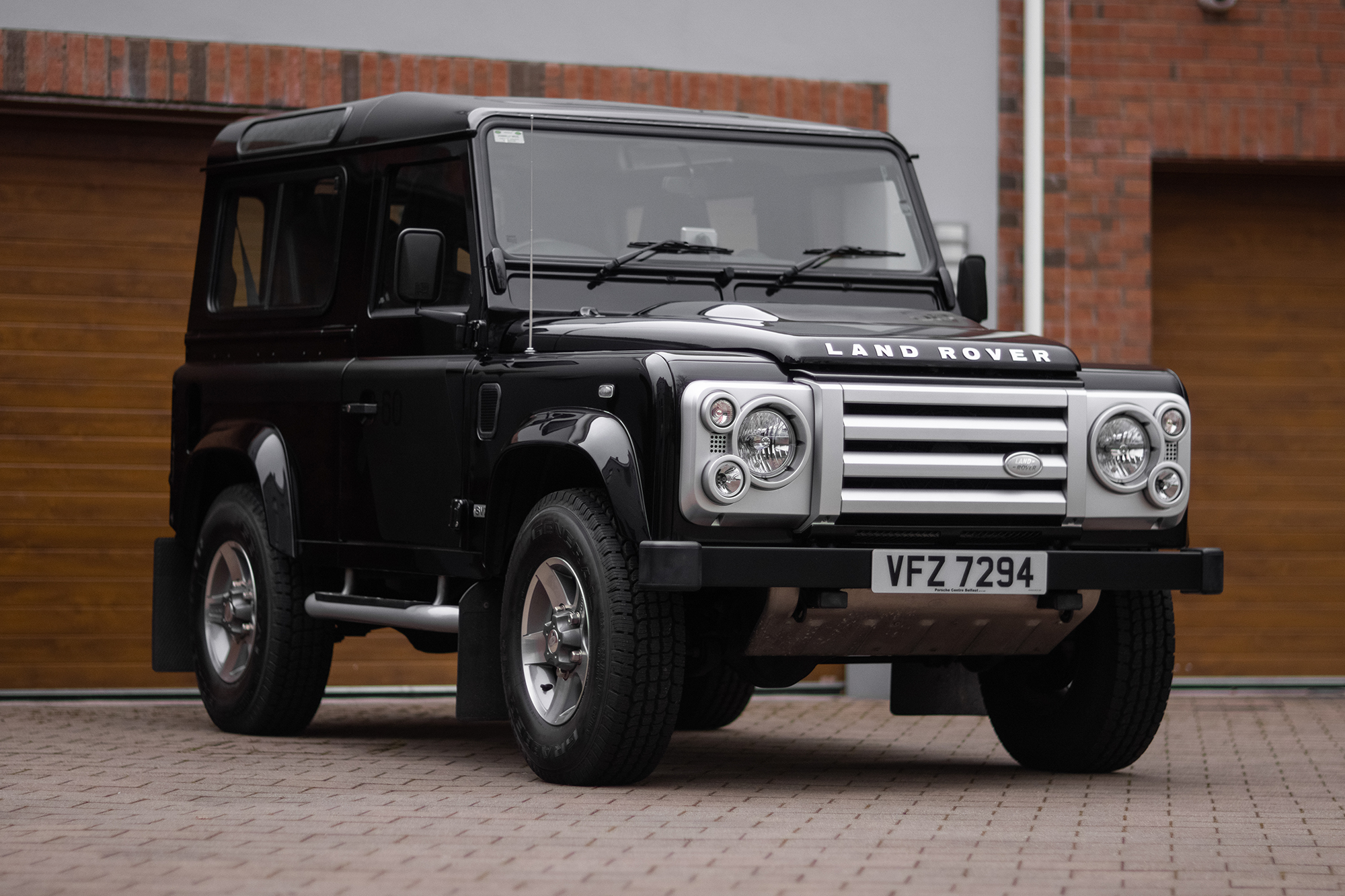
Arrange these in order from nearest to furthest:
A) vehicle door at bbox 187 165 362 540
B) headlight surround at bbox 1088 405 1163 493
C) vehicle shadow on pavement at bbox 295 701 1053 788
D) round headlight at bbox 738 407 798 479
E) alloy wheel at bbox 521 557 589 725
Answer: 1. round headlight at bbox 738 407 798 479
2. alloy wheel at bbox 521 557 589 725
3. headlight surround at bbox 1088 405 1163 493
4. vehicle shadow on pavement at bbox 295 701 1053 788
5. vehicle door at bbox 187 165 362 540

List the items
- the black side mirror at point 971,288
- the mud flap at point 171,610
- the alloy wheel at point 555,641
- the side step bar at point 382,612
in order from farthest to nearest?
1. the mud flap at point 171,610
2. the black side mirror at point 971,288
3. the side step bar at point 382,612
4. the alloy wheel at point 555,641

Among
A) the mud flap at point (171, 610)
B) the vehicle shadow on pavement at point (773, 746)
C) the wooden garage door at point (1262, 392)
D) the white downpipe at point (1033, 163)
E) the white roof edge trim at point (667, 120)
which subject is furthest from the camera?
the wooden garage door at point (1262, 392)

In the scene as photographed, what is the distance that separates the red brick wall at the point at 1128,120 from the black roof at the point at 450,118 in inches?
118

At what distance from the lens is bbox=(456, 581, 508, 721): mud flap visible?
7035 millimetres

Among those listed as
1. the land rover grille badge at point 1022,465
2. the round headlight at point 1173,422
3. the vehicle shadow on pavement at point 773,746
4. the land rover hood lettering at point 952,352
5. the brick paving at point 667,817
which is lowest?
the vehicle shadow on pavement at point 773,746

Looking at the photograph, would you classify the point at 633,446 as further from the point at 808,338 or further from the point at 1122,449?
the point at 1122,449

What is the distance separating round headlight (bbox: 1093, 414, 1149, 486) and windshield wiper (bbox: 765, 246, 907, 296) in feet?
4.49

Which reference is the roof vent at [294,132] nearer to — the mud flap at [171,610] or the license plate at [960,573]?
the mud flap at [171,610]

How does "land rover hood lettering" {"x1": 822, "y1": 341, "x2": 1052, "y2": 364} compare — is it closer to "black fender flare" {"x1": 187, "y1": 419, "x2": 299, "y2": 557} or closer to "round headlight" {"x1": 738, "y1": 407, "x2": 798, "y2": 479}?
"round headlight" {"x1": 738, "y1": 407, "x2": 798, "y2": 479}

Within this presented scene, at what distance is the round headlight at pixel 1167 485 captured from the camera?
6.80 metres

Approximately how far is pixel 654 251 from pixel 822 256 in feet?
2.24

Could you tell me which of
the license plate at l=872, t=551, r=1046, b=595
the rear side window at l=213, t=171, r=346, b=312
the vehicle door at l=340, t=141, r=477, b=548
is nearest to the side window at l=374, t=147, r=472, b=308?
the vehicle door at l=340, t=141, r=477, b=548

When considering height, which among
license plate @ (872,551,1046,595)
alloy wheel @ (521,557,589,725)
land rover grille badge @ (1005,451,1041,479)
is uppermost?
land rover grille badge @ (1005,451,1041,479)

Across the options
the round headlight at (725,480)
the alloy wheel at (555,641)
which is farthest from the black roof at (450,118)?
the round headlight at (725,480)
